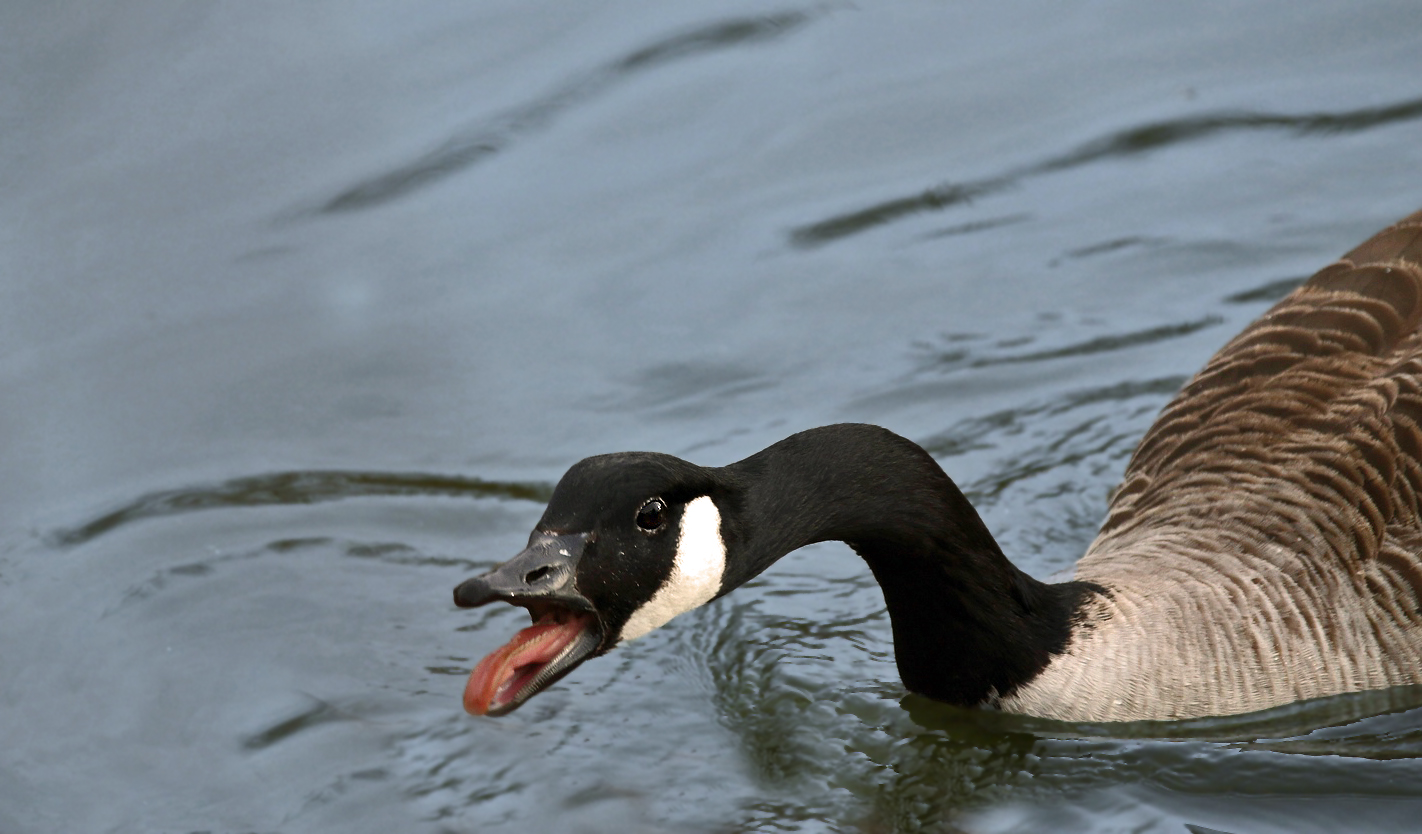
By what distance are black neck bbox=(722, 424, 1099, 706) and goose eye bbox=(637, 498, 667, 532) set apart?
251 mm

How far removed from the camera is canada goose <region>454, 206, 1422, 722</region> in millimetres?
4625

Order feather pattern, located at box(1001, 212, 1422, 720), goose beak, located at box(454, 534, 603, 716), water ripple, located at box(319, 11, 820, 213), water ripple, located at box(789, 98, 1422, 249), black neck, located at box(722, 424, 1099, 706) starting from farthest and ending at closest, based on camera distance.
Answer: water ripple, located at box(319, 11, 820, 213) < water ripple, located at box(789, 98, 1422, 249) < feather pattern, located at box(1001, 212, 1422, 720) < black neck, located at box(722, 424, 1099, 706) < goose beak, located at box(454, 534, 603, 716)

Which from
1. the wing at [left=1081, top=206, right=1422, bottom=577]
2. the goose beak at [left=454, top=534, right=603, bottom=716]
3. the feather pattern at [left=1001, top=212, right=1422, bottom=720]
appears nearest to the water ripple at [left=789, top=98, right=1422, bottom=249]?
the wing at [left=1081, top=206, right=1422, bottom=577]

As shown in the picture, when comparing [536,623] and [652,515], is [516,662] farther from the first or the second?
[652,515]

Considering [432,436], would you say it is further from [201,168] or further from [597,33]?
[597,33]

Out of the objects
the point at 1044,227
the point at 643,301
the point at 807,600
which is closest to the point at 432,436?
the point at 643,301

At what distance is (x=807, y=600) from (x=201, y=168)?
17.0 feet

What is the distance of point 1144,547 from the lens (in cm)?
599

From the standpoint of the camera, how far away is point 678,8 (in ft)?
36.3

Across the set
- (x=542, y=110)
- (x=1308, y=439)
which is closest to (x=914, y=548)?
(x=1308, y=439)

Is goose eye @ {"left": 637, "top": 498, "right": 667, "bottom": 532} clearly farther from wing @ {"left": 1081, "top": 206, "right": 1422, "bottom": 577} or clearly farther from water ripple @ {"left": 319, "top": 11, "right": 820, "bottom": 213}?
water ripple @ {"left": 319, "top": 11, "right": 820, "bottom": 213}

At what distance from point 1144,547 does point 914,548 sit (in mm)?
1235

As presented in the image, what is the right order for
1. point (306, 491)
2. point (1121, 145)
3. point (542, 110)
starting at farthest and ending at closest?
point (542, 110) < point (1121, 145) < point (306, 491)

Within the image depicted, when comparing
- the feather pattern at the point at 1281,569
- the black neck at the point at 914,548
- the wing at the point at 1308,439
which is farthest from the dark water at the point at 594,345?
the wing at the point at 1308,439
